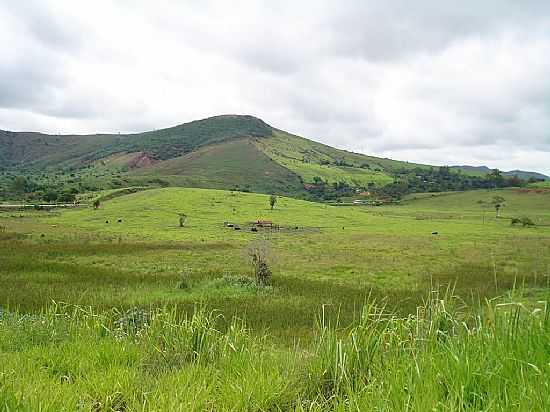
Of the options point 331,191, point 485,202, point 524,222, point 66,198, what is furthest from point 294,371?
point 331,191

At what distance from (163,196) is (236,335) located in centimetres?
9239

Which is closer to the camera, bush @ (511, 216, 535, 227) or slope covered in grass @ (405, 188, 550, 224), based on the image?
bush @ (511, 216, 535, 227)

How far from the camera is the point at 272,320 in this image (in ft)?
60.5

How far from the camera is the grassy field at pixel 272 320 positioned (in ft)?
15.0

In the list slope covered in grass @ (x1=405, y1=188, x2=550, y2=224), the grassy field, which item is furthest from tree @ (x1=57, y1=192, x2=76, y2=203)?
slope covered in grass @ (x1=405, y1=188, x2=550, y2=224)

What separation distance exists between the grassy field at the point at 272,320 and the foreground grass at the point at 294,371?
0.08ft

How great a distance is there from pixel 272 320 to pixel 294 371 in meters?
12.8

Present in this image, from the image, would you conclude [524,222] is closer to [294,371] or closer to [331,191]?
[294,371]

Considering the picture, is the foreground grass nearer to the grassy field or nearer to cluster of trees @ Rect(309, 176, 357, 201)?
the grassy field

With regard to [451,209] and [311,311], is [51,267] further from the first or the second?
[451,209]

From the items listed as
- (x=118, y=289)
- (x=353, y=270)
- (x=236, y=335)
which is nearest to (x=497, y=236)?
(x=353, y=270)

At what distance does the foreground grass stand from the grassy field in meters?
0.02

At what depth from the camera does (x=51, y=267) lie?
3139cm

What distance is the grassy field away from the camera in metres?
4.59
